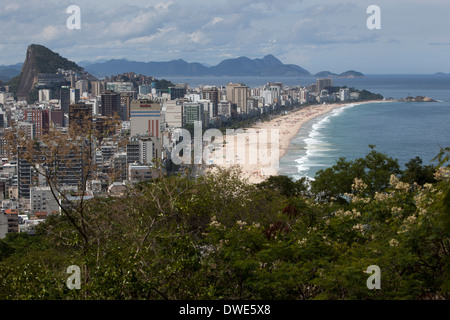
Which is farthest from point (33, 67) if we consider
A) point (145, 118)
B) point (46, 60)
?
point (145, 118)

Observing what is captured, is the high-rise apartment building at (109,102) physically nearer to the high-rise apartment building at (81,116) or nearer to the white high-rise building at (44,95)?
the white high-rise building at (44,95)

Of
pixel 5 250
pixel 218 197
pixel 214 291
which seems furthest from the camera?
pixel 5 250

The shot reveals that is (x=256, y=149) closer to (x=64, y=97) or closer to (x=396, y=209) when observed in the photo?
(x=396, y=209)

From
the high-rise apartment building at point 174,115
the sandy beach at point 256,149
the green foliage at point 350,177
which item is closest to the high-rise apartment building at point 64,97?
the high-rise apartment building at point 174,115

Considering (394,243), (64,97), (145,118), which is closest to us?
(394,243)

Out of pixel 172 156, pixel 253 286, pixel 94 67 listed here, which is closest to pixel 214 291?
pixel 253 286

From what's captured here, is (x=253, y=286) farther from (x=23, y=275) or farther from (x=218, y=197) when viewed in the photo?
(x=218, y=197)

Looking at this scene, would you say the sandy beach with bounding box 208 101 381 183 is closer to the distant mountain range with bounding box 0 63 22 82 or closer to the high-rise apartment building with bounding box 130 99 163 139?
the high-rise apartment building with bounding box 130 99 163 139
